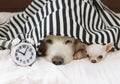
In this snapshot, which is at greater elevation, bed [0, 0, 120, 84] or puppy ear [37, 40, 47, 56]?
puppy ear [37, 40, 47, 56]

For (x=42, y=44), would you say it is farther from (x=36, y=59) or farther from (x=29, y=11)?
(x=29, y=11)

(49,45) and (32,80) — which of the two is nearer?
(32,80)

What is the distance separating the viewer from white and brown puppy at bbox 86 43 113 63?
1025 mm

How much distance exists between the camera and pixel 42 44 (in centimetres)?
108

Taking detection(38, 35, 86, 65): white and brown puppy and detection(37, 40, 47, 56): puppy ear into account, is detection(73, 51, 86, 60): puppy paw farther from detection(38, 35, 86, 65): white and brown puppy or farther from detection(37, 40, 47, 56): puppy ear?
detection(37, 40, 47, 56): puppy ear

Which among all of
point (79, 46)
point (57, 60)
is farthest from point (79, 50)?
point (57, 60)

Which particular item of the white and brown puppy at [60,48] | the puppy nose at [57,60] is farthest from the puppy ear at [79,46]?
the puppy nose at [57,60]

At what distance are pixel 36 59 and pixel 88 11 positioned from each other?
11.0 inches

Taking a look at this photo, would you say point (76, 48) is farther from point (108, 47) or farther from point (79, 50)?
point (108, 47)

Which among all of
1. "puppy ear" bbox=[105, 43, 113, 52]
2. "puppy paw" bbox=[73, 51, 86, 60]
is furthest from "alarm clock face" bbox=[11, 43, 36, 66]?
"puppy ear" bbox=[105, 43, 113, 52]

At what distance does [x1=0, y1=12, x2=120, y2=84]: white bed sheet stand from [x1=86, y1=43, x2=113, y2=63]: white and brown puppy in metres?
0.02

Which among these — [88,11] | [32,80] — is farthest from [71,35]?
[32,80]

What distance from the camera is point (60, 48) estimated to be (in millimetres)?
1038

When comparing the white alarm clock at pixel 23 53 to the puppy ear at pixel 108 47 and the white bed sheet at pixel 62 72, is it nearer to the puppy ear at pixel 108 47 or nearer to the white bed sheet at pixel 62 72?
the white bed sheet at pixel 62 72
